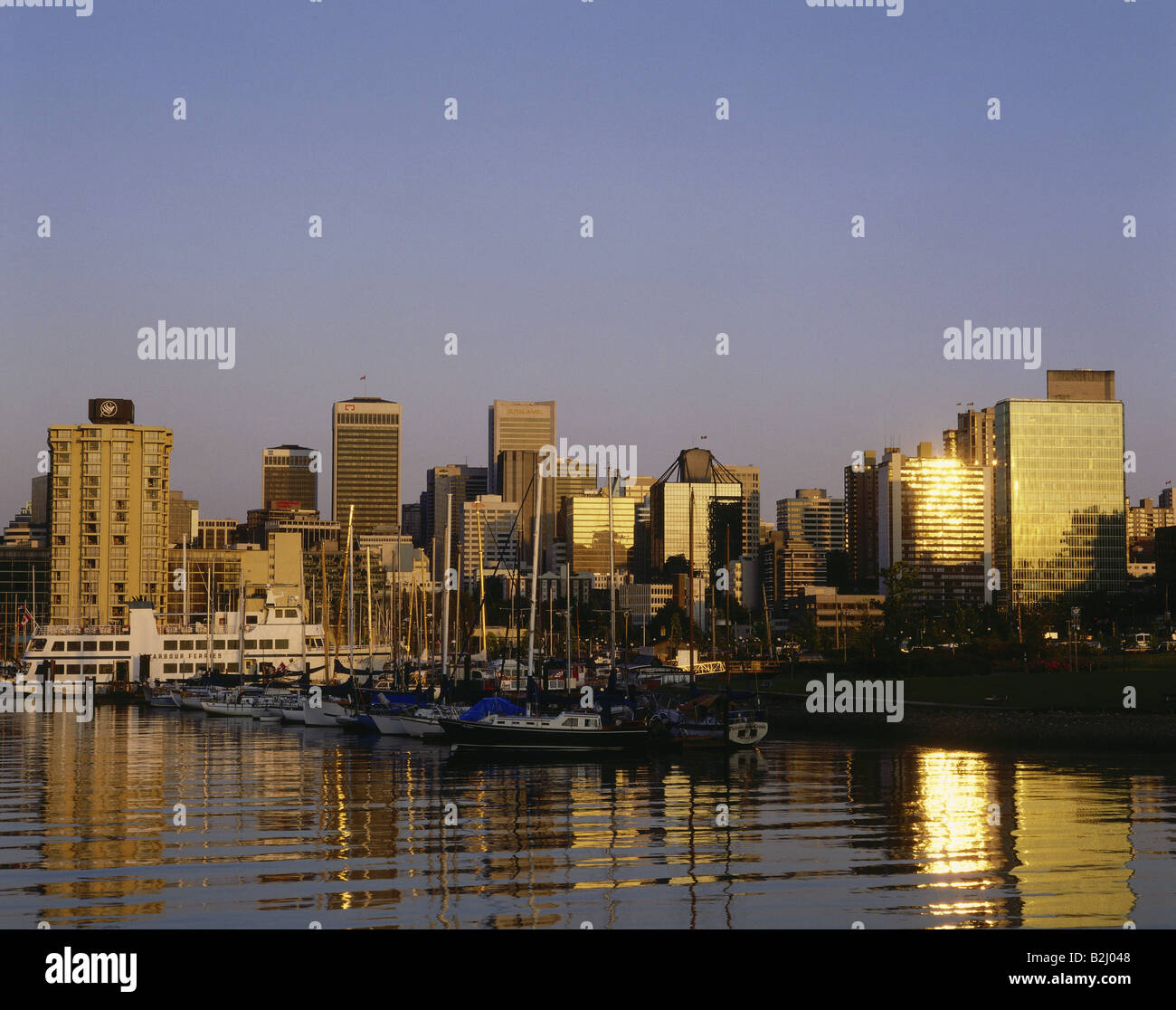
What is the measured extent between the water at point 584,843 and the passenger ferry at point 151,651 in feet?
330

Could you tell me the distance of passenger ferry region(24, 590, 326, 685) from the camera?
166 m

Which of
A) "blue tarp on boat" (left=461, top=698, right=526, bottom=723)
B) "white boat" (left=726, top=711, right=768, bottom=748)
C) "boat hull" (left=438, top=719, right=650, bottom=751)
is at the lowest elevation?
"white boat" (left=726, top=711, right=768, bottom=748)

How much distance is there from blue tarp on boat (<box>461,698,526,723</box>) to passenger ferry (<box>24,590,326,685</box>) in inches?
3733

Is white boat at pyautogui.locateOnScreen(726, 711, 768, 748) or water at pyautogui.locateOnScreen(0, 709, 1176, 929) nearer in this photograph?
water at pyautogui.locateOnScreen(0, 709, 1176, 929)

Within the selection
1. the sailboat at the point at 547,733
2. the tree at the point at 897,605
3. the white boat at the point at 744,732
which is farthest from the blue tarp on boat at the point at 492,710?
the tree at the point at 897,605

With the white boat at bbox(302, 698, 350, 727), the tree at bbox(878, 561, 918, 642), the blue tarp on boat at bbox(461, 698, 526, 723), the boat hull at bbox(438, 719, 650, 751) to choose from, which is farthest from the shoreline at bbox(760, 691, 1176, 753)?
the tree at bbox(878, 561, 918, 642)

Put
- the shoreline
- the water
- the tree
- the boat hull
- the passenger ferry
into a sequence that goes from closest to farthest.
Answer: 1. the water
2. the boat hull
3. the shoreline
4. the tree
5. the passenger ferry

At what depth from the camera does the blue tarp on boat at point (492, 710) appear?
7069 cm

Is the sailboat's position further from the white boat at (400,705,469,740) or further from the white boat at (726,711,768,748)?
the white boat at (400,705,469,740)

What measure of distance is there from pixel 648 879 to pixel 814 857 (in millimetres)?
5654

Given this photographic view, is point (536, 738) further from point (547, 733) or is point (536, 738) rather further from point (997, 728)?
point (997, 728)

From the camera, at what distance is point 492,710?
7131 cm

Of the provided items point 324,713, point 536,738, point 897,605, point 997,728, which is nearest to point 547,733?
point 536,738

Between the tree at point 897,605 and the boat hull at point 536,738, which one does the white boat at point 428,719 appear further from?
the tree at point 897,605
